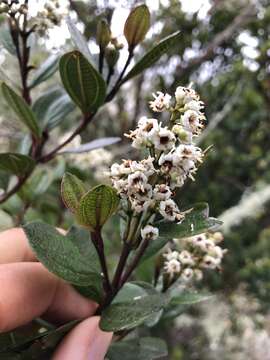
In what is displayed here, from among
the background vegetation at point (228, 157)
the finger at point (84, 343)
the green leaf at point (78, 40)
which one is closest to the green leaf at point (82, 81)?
the green leaf at point (78, 40)

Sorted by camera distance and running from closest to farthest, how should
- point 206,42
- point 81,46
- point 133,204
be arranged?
point 133,204, point 81,46, point 206,42

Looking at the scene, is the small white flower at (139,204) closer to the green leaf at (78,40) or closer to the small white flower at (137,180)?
the small white flower at (137,180)

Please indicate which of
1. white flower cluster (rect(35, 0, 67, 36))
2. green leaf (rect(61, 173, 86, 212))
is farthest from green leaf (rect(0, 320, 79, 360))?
white flower cluster (rect(35, 0, 67, 36))

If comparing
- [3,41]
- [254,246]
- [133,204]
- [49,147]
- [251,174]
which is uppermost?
[3,41]

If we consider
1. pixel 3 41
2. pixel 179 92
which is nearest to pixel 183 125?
pixel 179 92

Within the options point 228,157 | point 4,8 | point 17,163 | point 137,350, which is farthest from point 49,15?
point 228,157

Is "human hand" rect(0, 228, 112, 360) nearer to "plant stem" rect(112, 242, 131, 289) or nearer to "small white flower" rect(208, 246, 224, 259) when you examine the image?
"plant stem" rect(112, 242, 131, 289)

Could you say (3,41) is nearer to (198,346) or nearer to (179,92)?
(179,92)
